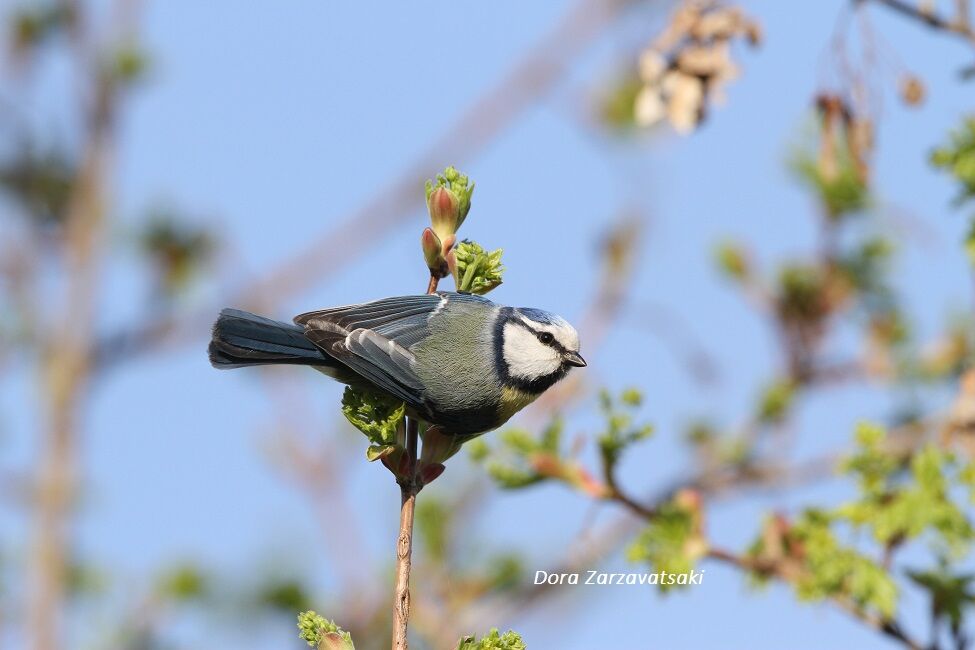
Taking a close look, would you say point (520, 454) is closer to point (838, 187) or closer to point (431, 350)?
point (431, 350)

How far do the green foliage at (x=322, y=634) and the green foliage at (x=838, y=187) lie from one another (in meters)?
2.85

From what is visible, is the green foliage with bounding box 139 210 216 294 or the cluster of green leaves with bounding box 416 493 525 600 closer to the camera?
the cluster of green leaves with bounding box 416 493 525 600

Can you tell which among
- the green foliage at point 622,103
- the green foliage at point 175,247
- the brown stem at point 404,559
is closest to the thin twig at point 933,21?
the brown stem at point 404,559

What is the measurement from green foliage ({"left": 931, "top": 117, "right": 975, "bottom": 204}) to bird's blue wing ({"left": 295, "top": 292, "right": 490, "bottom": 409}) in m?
1.24

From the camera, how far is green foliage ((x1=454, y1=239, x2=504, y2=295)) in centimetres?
221

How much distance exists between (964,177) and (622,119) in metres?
2.41

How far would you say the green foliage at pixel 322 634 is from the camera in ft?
5.97

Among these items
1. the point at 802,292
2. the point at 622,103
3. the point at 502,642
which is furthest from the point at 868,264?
the point at 502,642

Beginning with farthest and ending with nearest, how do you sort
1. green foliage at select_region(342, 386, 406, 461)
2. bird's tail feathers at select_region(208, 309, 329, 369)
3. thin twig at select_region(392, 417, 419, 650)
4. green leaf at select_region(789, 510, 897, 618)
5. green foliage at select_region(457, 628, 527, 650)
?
bird's tail feathers at select_region(208, 309, 329, 369)
green leaf at select_region(789, 510, 897, 618)
green foliage at select_region(342, 386, 406, 461)
green foliage at select_region(457, 628, 527, 650)
thin twig at select_region(392, 417, 419, 650)

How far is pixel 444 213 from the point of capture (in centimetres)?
218

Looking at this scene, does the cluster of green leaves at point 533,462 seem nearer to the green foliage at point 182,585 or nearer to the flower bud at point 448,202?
A: the flower bud at point 448,202

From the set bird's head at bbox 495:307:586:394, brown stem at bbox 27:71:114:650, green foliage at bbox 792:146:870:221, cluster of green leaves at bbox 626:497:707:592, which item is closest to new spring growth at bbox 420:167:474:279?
bird's head at bbox 495:307:586:394

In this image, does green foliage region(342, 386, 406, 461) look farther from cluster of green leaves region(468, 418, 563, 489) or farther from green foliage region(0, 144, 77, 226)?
green foliage region(0, 144, 77, 226)

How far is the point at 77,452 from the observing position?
4.77 metres
